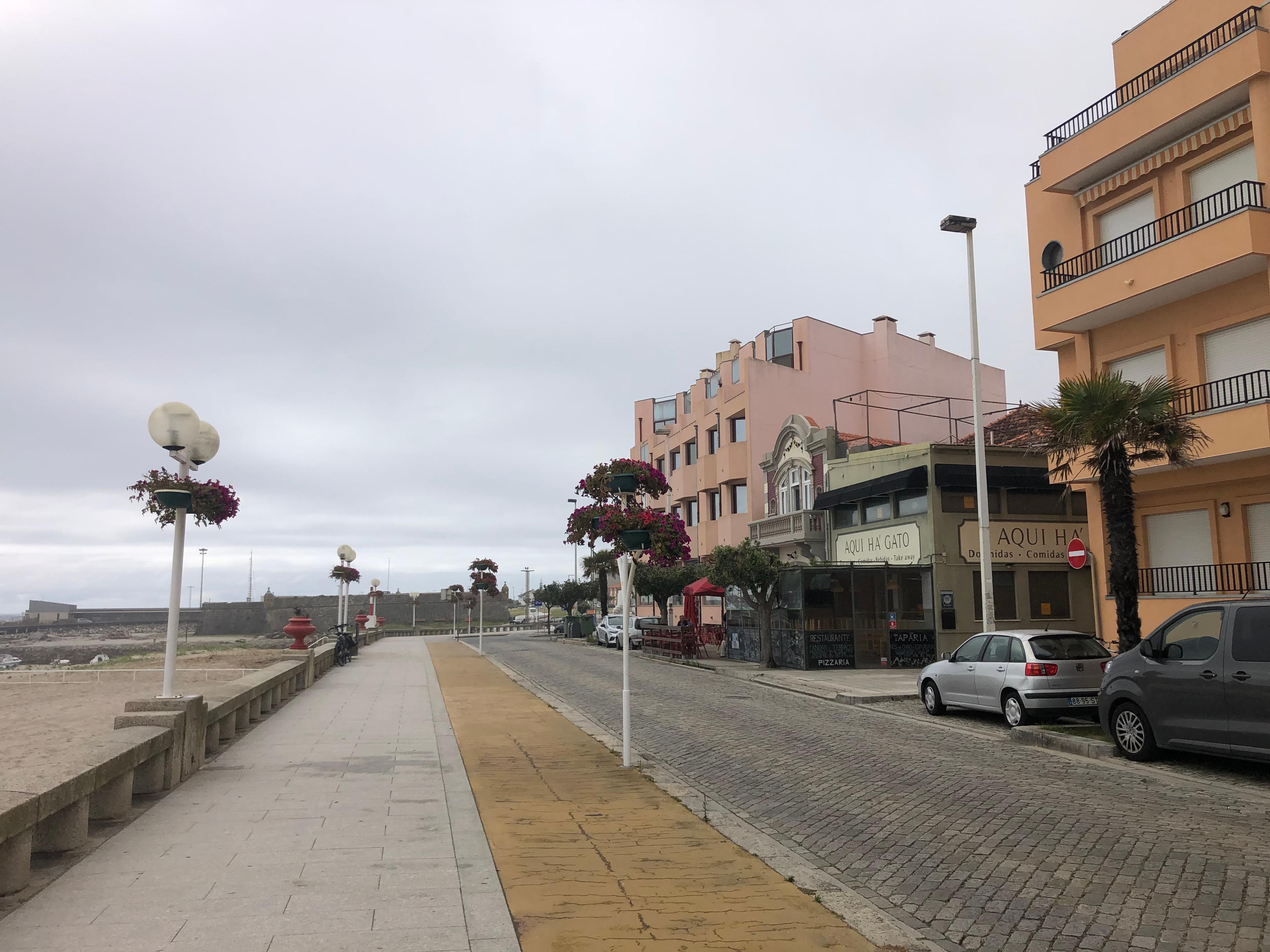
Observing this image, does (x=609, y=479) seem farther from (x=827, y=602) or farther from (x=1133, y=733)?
(x=1133, y=733)

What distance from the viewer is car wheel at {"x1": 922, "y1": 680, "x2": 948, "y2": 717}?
16.3m

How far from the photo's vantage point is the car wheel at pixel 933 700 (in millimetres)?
16281

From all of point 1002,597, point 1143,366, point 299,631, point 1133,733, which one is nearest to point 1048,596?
point 1002,597

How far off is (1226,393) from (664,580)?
2747 cm

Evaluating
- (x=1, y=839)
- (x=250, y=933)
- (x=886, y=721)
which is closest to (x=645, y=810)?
(x=250, y=933)

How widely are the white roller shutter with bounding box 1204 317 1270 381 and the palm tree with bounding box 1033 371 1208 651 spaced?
4.60m

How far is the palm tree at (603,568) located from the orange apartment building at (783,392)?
5327 millimetres

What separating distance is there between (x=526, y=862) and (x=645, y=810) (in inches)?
76.2

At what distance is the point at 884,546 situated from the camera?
29391 mm

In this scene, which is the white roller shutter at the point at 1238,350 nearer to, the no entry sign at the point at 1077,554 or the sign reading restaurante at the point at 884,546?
the no entry sign at the point at 1077,554

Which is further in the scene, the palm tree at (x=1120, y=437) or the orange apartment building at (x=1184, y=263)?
the orange apartment building at (x=1184, y=263)

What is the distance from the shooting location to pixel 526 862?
646 cm

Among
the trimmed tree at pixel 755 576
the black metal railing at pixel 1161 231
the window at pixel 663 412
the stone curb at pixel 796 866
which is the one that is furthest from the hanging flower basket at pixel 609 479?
the window at pixel 663 412

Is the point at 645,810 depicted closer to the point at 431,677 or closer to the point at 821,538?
the point at 431,677
